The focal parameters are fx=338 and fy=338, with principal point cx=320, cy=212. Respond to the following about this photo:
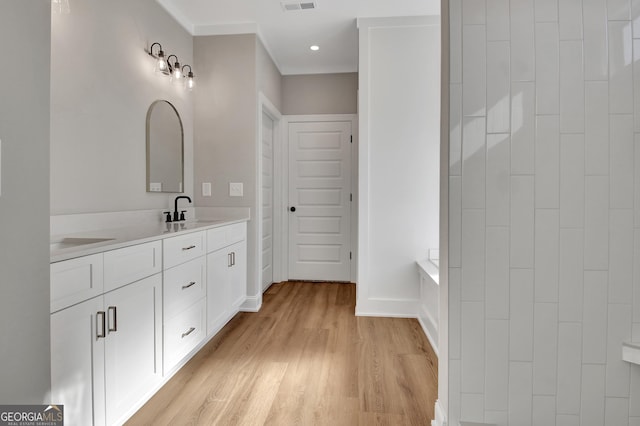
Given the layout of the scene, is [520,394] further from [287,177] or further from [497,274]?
[287,177]

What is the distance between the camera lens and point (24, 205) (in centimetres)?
74

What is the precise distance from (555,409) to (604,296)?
0.44 m

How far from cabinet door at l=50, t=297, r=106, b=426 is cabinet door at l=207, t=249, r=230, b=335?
0.99m

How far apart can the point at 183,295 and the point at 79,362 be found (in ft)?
2.46

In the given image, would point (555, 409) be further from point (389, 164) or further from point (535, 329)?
point (389, 164)

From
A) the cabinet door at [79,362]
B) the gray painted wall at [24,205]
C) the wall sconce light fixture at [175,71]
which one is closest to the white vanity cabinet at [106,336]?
the cabinet door at [79,362]

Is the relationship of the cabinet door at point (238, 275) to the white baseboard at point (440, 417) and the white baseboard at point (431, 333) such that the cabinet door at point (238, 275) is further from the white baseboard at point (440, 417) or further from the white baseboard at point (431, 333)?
the white baseboard at point (440, 417)

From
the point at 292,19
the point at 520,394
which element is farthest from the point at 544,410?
the point at 292,19

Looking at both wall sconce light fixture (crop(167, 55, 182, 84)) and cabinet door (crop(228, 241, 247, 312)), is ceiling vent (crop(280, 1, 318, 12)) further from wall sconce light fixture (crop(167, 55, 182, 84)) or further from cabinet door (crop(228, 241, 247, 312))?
cabinet door (crop(228, 241, 247, 312))

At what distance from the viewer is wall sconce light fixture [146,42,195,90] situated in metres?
2.53

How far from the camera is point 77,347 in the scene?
123 centimetres

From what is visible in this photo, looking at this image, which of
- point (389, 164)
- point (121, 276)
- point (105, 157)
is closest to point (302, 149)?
point (389, 164)

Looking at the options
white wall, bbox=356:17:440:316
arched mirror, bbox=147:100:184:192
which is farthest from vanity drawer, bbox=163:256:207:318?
white wall, bbox=356:17:440:316

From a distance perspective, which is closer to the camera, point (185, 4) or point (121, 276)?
point (121, 276)
